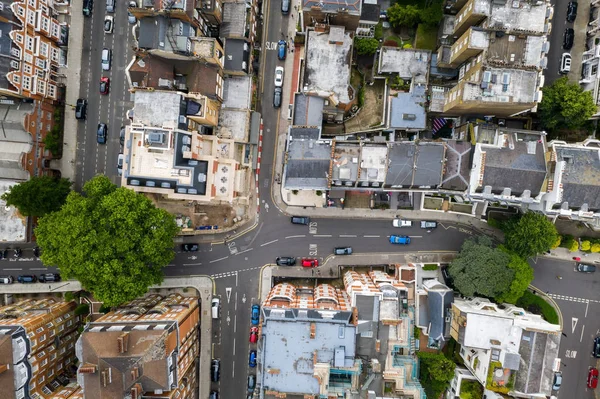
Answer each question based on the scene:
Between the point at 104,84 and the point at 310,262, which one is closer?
the point at 310,262

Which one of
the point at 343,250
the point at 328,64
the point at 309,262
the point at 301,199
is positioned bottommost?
the point at 309,262

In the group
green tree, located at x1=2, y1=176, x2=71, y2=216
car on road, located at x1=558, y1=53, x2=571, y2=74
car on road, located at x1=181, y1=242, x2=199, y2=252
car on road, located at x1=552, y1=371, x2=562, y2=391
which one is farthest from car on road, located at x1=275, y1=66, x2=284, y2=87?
car on road, located at x1=552, y1=371, x2=562, y2=391

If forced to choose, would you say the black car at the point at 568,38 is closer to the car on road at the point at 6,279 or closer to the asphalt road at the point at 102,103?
the asphalt road at the point at 102,103

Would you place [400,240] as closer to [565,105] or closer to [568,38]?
[565,105]

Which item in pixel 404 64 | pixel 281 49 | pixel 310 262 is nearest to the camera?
pixel 404 64

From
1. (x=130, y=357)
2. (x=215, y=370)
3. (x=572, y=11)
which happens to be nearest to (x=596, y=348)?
(x=572, y=11)

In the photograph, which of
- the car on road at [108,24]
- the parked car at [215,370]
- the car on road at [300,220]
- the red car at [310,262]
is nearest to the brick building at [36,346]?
the parked car at [215,370]

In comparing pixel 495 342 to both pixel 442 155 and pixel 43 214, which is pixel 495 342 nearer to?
pixel 442 155
